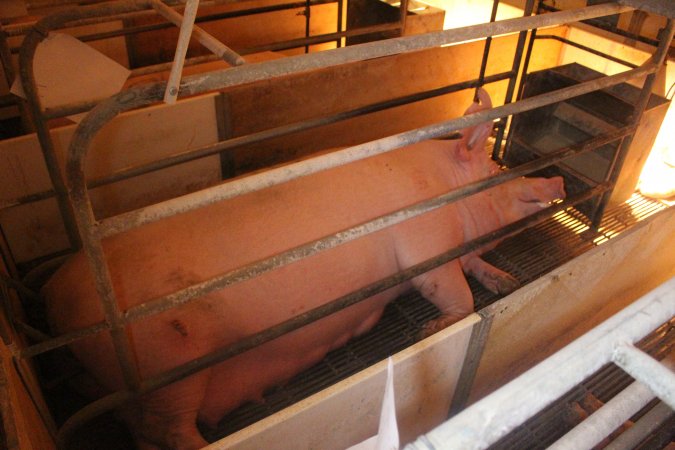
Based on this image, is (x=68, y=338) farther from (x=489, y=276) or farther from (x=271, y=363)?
(x=489, y=276)

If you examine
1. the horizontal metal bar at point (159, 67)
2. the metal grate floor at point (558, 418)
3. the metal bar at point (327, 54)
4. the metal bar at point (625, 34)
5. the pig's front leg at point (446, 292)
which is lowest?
the metal grate floor at point (558, 418)

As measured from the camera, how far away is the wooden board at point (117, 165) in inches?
95.5

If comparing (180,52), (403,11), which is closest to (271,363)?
(180,52)

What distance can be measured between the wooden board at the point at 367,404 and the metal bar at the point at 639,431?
0.52m

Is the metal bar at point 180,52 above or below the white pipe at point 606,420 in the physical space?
above

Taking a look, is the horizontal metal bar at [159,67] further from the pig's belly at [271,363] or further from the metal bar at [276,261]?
the pig's belly at [271,363]

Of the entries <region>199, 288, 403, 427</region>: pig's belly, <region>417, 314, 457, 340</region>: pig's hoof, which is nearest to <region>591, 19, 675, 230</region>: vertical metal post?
<region>417, 314, 457, 340</region>: pig's hoof

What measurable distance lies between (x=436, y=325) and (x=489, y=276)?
453 millimetres

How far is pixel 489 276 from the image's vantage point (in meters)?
2.62

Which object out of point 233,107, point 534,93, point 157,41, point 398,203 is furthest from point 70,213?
point 157,41

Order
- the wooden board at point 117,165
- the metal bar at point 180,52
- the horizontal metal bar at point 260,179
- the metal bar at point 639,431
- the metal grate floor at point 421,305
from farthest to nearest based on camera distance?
the wooden board at point 117,165 → the metal grate floor at point 421,305 → the metal bar at point 639,431 → the horizontal metal bar at point 260,179 → the metal bar at point 180,52

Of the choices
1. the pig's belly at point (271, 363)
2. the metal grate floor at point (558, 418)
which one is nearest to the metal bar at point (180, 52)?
the pig's belly at point (271, 363)

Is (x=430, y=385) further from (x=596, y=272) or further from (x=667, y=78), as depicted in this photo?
(x=667, y=78)

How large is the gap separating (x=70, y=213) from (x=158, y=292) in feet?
2.38
